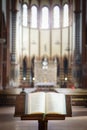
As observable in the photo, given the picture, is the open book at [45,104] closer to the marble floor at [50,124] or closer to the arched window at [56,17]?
the marble floor at [50,124]

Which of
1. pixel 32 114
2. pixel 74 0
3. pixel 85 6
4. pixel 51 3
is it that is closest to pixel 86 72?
pixel 85 6

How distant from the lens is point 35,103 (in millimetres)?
4738

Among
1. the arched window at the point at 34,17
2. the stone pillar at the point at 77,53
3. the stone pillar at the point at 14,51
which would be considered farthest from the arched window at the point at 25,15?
the stone pillar at the point at 77,53

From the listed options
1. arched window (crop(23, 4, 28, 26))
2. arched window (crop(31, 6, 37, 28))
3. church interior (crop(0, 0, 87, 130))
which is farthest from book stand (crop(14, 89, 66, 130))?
arched window (crop(31, 6, 37, 28))

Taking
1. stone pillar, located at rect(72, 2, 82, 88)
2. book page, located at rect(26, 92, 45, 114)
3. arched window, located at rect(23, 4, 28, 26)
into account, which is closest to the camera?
book page, located at rect(26, 92, 45, 114)

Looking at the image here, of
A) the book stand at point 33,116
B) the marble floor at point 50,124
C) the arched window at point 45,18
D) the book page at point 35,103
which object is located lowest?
the marble floor at point 50,124

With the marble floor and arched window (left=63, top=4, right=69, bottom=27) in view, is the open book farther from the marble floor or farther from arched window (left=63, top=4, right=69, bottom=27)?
arched window (left=63, top=4, right=69, bottom=27)

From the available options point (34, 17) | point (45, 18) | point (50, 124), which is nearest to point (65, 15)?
point (45, 18)

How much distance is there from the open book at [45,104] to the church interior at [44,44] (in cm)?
1986

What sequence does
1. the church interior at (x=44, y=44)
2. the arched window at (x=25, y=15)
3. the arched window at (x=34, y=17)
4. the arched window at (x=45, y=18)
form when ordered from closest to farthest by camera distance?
1. the church interior at (x=44, y=44)
2. the arched window at (x=25, y=15)
3. the arched window at (x=34, y=17)
4. the arched window at (x=45, y=18)

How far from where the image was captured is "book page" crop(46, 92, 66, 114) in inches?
184

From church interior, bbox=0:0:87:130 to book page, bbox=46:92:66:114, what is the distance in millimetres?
19870

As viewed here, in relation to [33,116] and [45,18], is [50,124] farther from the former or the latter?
[45,18]

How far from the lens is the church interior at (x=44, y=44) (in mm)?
28750
